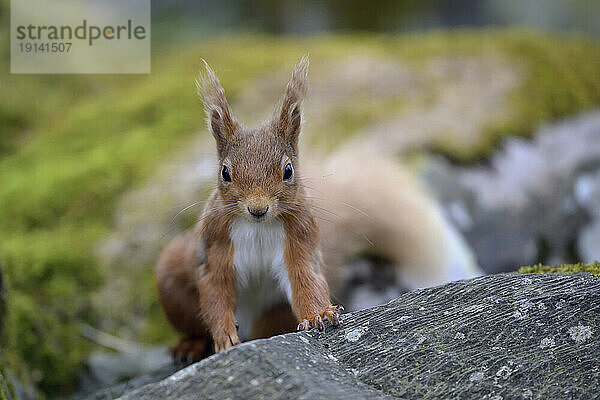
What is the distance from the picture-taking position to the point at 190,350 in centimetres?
331

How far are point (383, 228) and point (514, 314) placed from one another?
1.90 metres

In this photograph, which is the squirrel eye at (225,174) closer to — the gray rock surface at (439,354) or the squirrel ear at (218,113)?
the squirrel ear at (218,113)

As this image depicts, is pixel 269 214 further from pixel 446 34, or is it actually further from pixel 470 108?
pixel 446 34

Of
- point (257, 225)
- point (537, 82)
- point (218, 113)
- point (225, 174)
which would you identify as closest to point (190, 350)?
point (257, 225)

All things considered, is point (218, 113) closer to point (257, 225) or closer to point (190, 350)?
point (257, 225)

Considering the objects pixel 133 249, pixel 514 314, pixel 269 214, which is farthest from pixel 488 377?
pixel 133 249

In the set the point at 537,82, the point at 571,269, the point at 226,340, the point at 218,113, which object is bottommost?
the point at 226,340

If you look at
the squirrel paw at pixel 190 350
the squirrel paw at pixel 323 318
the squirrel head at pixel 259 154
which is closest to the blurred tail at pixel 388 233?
the squirrel paw at pixel 190 350

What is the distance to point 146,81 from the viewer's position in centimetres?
629

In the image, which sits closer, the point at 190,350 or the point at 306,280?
the point at 306,280

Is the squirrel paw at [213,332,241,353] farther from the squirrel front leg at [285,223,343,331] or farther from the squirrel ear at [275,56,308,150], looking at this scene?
the squirrel ear at [275,56,308,150]

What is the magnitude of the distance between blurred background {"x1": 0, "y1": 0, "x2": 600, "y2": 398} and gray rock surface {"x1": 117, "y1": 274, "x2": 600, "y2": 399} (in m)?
1.34

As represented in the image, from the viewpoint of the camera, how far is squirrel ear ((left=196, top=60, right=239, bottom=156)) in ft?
8.51

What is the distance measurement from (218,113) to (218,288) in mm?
637
